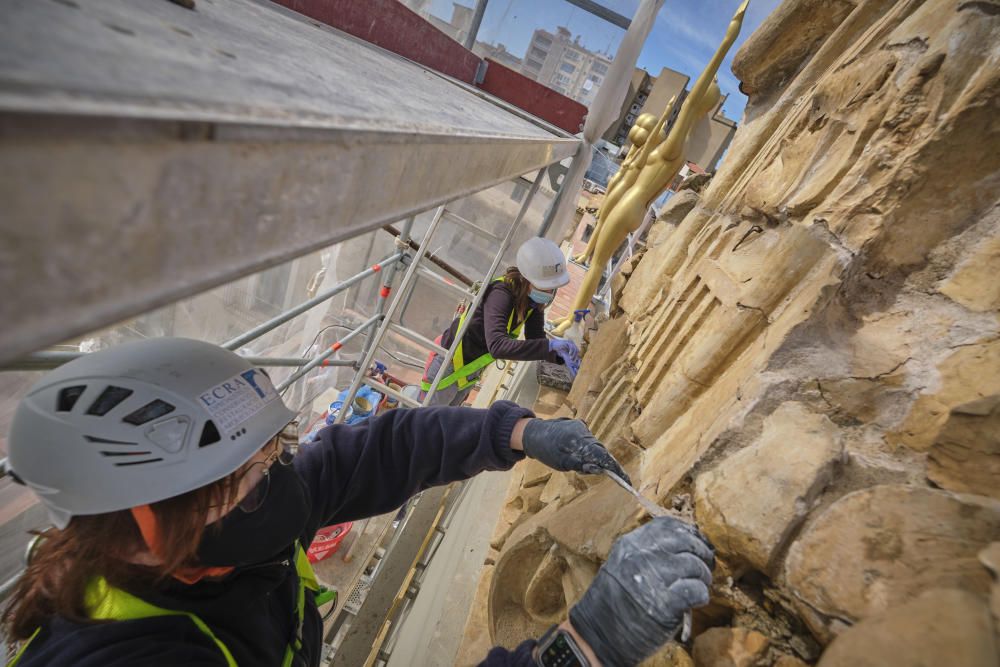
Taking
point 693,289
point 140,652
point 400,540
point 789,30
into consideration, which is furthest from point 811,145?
point 400,540

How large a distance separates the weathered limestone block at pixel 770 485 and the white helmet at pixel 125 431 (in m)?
1.42

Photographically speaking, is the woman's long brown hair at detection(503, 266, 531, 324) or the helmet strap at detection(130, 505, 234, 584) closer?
the helmet strap at detection(130, 505, 234, 584)

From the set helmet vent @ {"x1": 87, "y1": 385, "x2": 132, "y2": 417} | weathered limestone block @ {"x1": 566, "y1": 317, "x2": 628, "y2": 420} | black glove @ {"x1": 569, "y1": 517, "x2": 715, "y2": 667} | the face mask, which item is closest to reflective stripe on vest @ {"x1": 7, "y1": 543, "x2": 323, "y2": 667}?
the face mask

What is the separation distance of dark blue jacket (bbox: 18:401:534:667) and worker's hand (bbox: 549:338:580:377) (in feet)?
5.91

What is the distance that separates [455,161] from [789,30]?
3276mm

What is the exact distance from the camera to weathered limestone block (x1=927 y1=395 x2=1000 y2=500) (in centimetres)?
116

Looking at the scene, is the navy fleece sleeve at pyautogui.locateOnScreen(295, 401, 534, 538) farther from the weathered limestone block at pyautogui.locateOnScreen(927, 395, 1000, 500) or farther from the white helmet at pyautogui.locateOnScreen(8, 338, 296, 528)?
the weathered limestone block at pyautogui.locateOnScreen(927, 395, 1000, 500)

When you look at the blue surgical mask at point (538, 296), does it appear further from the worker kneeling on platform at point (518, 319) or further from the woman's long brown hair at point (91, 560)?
the woman's long brown hair at point (91, 560)

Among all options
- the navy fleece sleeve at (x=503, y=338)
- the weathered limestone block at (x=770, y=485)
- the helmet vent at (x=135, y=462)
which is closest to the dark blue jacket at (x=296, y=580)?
the helmet vent at (x=135, y=462)

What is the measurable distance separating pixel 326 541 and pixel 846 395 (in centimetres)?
408

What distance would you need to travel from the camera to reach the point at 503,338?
10.4 feet

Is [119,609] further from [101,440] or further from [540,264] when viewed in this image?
[540,264]

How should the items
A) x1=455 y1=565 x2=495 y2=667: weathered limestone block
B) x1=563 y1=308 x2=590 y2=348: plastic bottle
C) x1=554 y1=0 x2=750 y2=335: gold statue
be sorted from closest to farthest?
x1=455 y1=565 x2=495 y2=667: weathered limestone block → x1=554 y1=0 x2=750 y2=335: gold statue → x1=563 y1=308 x2=590 y2=348: plastic bottle

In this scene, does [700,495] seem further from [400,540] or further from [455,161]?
[400,540]
